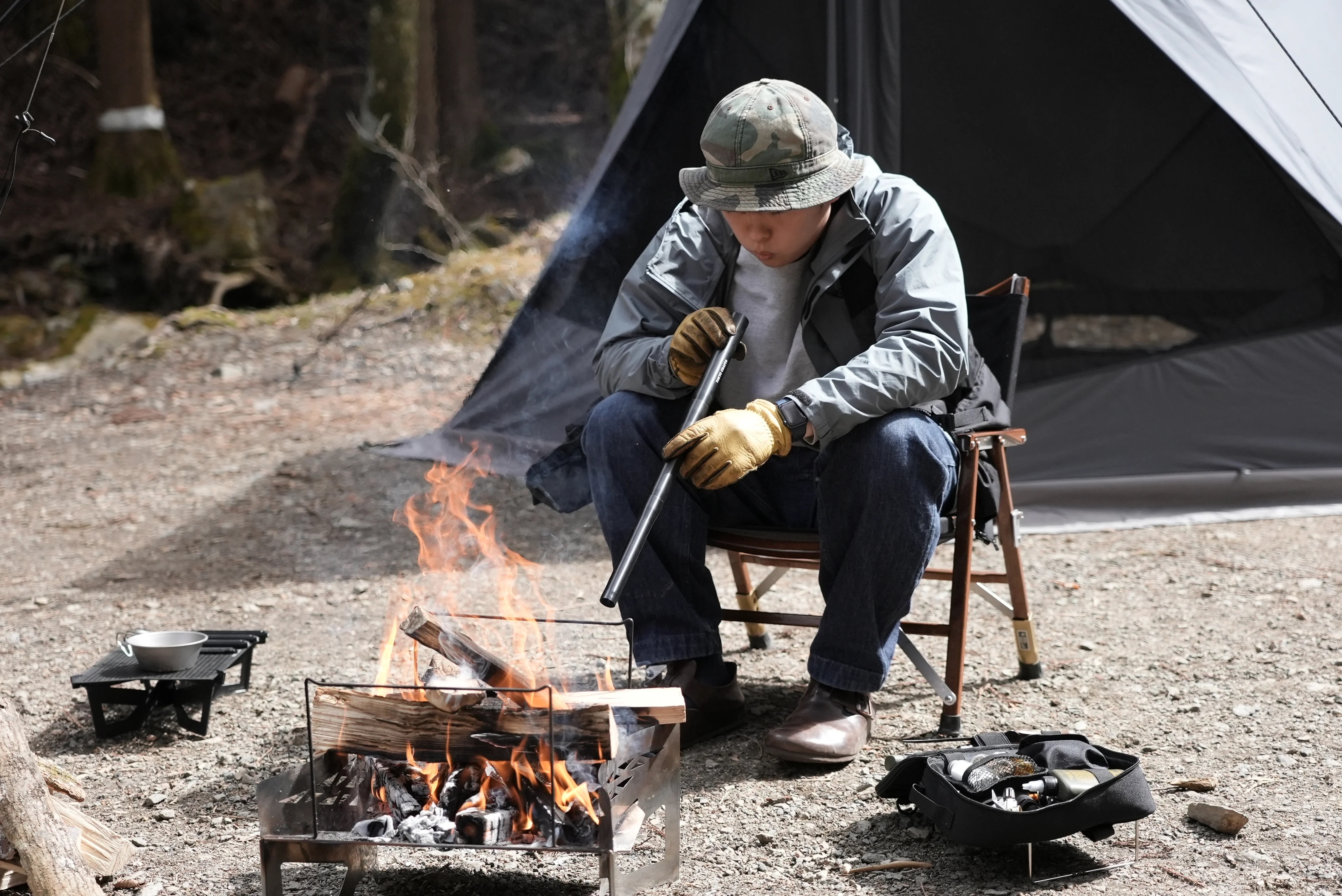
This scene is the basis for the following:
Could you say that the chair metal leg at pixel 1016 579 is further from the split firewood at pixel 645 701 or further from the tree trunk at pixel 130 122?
the tree trunk at pixel 130 122

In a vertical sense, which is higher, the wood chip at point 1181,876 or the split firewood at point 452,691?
the split firewood at point 452,691

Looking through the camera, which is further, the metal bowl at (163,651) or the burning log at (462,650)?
the metal bowl at (163,651)

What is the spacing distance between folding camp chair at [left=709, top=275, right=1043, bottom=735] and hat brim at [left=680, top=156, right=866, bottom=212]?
563 millimetres

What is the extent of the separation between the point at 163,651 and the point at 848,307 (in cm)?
160

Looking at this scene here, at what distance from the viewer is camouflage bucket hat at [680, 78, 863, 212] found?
2.40 meters

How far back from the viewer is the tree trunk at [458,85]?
412 inches

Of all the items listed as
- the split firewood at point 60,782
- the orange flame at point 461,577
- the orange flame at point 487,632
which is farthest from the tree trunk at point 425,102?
the split firewood at point 60,782

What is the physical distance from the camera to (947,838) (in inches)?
82.4

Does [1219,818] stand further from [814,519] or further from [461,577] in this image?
[461,577]

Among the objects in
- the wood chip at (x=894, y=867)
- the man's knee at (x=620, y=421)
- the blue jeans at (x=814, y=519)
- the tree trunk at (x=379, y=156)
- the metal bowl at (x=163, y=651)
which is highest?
the tree trunk at (x=379, y=156)

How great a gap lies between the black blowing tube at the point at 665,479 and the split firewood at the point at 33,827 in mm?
865

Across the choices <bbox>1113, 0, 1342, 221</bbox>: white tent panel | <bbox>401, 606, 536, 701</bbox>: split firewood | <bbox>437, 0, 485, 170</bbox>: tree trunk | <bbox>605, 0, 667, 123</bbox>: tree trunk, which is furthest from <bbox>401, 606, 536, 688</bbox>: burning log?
<bbox>437, 0, 485, 170</bbox>: tree trunk

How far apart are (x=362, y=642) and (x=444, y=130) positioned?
788 cm

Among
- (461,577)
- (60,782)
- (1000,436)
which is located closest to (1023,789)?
(1000,436)
